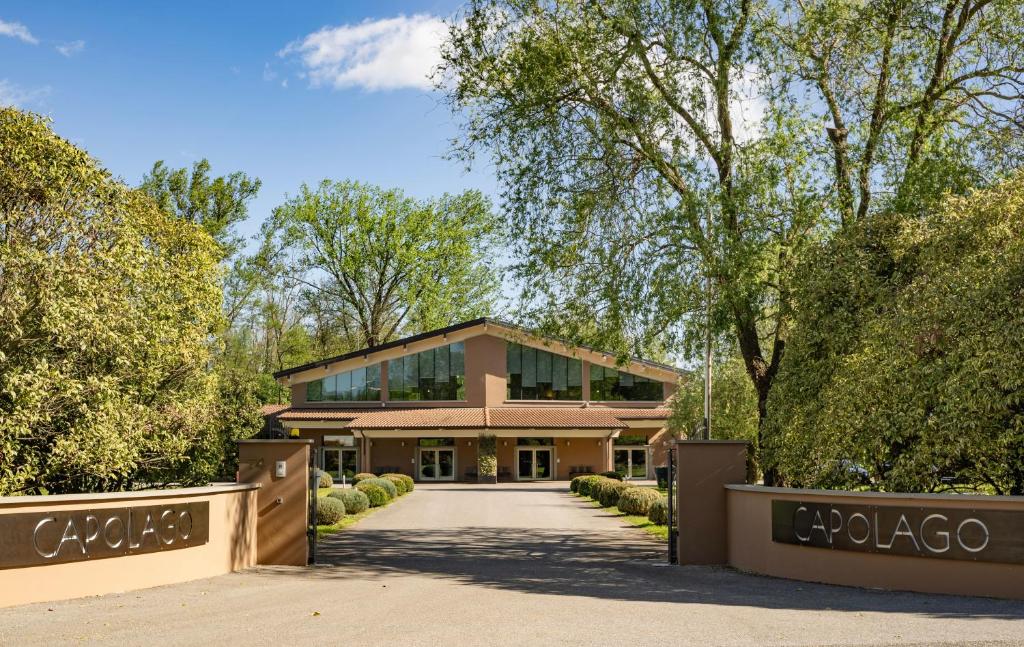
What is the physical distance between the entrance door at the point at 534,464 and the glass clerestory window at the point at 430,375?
4.20m

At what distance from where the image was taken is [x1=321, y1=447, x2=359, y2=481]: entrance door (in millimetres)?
46875

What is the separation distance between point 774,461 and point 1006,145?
22.6ft

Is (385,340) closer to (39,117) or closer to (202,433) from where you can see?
(202,433)

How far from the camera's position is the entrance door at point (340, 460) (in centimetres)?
4688

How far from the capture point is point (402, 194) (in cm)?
5625

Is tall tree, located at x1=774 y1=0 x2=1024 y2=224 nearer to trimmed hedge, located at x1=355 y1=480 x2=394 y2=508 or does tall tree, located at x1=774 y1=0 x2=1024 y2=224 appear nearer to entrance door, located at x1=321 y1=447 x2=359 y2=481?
trimmed hedge, located at x1=355 y1=480 x2=394 y2=508

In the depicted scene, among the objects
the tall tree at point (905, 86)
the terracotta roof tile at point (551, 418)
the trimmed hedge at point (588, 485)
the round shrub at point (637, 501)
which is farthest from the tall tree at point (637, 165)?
the terracotta roof tile at point (551, 418)

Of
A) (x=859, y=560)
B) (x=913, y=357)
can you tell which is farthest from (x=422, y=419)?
(x=859, y=560)

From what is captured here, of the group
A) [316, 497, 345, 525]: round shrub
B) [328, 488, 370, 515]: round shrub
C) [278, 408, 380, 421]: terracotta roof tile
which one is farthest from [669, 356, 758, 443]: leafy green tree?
[278, 408, 380, 421]: terracotta roof tile

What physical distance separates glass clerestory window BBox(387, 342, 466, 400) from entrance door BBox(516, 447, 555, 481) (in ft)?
13.8

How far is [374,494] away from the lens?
28.8 metres

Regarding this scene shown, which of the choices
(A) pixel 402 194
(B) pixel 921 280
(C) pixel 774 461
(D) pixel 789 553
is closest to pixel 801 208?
(B) pixel 921 280

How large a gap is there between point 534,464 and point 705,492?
107 feet

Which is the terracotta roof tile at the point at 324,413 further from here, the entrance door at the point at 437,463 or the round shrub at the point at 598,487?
the round shrub at the point at 598,487
